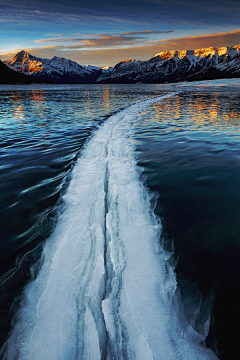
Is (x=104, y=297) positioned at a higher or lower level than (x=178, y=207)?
lower

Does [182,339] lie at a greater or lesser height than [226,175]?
lesser

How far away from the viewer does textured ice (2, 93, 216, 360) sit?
79.4 inches

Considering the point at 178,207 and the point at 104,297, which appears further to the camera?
the point at 178,207

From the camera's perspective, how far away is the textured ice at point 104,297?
202 cm

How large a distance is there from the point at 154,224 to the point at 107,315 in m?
1.83

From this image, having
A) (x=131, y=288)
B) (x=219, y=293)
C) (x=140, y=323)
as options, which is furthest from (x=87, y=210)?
(x=219, y=293)

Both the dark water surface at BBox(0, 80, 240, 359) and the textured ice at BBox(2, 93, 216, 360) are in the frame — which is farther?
the dark water surface at BBox(0, 80, 240, 359)

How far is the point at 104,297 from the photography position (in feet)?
8.23

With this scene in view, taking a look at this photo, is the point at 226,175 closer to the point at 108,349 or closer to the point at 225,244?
the point at 225,244

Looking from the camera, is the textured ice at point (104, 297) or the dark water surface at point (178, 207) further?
the dark water surface at point (178, 207)

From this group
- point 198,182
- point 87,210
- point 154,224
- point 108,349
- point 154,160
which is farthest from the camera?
point 154,160

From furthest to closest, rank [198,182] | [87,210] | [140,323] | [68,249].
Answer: [198,182] → [87,210] → [68,249] → [140,323]

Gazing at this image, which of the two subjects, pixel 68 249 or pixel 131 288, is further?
pixel 68 249

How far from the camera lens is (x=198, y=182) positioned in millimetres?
5254
